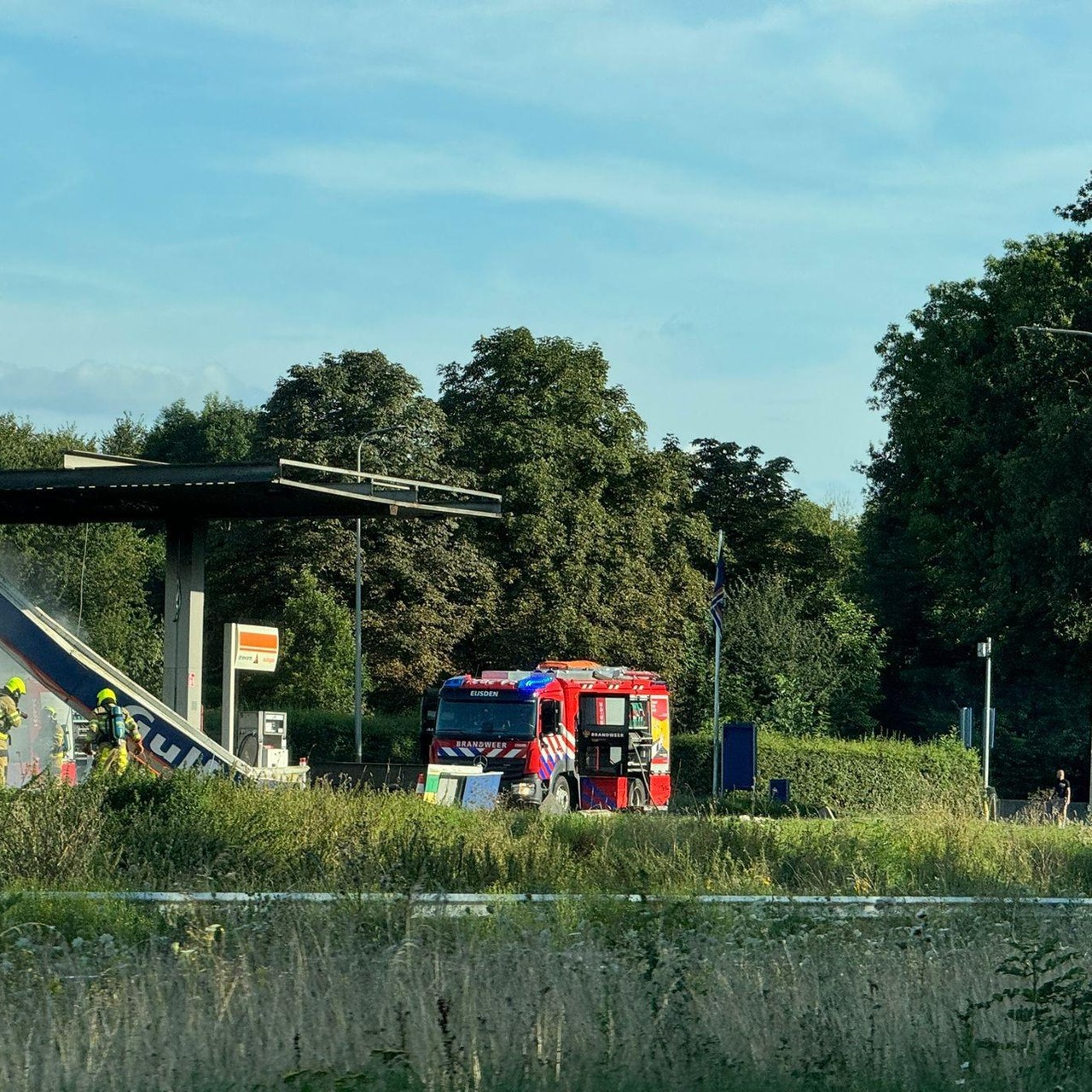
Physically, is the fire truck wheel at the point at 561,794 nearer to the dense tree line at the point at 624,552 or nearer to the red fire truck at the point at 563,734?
the red fire truck at the point at 563,734

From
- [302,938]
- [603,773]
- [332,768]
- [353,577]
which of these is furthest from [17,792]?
[353,577]

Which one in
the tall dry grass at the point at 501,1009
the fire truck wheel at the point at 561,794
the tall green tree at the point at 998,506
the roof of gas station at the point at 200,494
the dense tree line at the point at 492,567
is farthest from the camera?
the dense tree line at the point at 492,567

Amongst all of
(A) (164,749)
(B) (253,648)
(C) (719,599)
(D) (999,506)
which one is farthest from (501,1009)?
(D) (999,506)

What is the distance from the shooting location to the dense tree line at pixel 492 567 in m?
54.2

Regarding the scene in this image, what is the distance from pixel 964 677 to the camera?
64875 millimetres

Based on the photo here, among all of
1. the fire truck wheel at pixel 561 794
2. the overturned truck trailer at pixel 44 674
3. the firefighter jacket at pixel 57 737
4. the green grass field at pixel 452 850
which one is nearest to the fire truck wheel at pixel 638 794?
the fire truck wheel at pixel 561 794

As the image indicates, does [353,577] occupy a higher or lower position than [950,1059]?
higher

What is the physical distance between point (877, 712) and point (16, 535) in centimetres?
3423

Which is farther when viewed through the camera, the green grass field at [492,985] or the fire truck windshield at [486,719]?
the fire truck windshield at [486,719]

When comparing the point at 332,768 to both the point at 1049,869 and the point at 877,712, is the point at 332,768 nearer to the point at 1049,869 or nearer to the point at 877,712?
the point at 1049,869

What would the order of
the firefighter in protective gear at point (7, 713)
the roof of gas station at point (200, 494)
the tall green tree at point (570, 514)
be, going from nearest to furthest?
1. the firefighter in protective gear at point (7, 713)
2. the roof of gas station at point (200, 494)
3. the tall green tree at point (570, 514)

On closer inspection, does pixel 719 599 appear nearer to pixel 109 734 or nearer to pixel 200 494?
pixel 200 494

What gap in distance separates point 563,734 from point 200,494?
11.4 meters

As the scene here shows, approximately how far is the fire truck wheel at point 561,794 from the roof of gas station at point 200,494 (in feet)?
23.9
